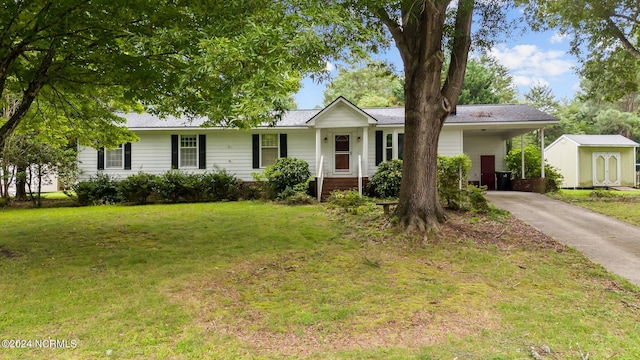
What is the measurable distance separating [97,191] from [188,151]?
153 inches

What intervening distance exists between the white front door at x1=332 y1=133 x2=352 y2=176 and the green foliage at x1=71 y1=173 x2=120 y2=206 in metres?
9.04

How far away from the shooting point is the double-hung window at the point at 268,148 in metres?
15.9

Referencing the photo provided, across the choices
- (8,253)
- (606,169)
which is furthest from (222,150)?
(606,169)

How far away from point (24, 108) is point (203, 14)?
12.4ft

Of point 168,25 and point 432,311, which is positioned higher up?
point 168,25

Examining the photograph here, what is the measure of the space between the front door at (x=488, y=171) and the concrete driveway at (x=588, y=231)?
17.2ft

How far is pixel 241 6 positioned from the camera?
5.33 metres

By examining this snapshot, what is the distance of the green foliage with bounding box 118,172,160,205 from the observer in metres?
13.8

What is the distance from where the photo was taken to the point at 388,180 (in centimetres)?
1334

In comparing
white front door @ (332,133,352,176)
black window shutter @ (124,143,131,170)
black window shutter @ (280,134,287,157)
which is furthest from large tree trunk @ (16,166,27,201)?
white front door @ (332,133,352,176)

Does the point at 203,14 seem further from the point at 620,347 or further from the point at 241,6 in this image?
the point at 620,347

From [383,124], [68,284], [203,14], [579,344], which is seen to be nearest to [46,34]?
[203,14]

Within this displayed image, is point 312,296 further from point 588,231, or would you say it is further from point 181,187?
point 181,187

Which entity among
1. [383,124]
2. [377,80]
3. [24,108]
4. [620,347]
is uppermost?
[377,80]
